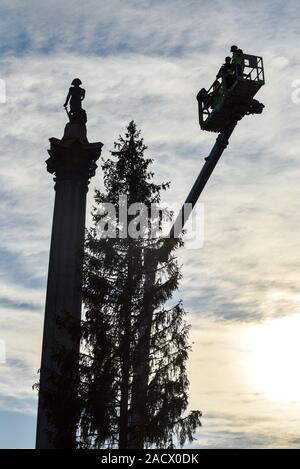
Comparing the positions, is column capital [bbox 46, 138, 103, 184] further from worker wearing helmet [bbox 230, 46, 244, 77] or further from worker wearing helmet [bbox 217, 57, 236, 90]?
worker wearing helmet [bbox 230, 46, 244, 77]

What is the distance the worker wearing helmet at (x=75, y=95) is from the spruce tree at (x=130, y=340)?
16.2 metres

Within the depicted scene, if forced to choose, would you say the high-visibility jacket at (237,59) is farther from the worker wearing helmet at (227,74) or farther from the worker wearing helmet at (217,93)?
the worker wearing helmet at (217,93)

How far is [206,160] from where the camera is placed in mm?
32250

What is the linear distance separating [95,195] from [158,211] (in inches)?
99.8

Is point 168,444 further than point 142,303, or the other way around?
point 142,303

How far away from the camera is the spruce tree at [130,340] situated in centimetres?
2194

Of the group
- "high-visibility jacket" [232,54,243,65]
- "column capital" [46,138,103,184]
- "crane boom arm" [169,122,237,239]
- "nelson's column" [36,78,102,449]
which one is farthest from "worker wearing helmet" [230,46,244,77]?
"column capital" [46,138,103,184]

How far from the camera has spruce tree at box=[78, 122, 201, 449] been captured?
864 inches

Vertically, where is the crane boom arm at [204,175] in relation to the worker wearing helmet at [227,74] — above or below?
below

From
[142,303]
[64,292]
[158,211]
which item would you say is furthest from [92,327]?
[64,292]

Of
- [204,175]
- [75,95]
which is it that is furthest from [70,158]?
[204,175]

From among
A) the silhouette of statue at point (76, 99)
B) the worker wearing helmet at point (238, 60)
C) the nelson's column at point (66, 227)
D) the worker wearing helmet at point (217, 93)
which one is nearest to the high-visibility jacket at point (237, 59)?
the worker wearing helmet at point (238, 60)

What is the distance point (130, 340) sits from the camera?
2303cm
